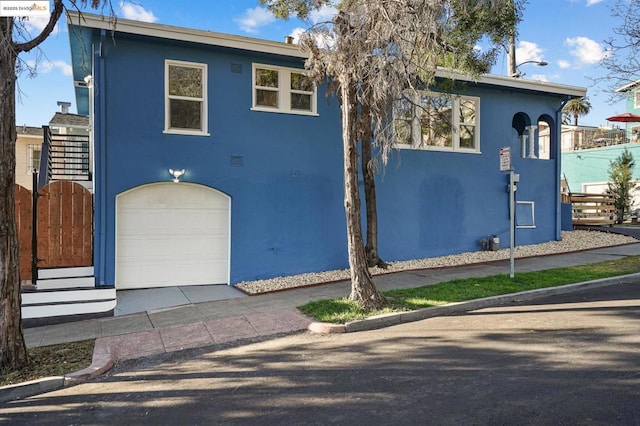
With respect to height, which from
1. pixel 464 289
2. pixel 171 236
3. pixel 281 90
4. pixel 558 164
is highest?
pixel 281 90

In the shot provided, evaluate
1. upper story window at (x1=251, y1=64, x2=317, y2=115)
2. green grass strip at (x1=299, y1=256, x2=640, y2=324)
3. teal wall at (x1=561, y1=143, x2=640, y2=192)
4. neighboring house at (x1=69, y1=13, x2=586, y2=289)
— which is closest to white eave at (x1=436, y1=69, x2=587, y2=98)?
neighboring house at (x1=69, y1=13, x2=586, y2=289)

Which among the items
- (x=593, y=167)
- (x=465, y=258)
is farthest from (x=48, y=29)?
(x=593, y=167)

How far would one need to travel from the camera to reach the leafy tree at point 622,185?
23.7 m

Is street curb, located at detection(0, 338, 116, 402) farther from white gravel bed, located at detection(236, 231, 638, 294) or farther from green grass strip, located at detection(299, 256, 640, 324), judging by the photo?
white gravel bed, located at detection(236, 231, 638, 294)

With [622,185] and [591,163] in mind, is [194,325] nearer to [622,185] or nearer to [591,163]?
[622,185]

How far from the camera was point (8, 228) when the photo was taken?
5941mm

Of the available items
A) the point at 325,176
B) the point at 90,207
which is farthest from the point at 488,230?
the point at 90,207

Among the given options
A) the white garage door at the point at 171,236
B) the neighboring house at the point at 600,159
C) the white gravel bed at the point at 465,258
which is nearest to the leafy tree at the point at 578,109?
the neighboring house at the point at 600,159

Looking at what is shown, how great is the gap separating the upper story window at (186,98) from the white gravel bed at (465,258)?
405cm

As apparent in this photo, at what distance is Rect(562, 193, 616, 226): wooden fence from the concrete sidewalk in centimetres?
1307

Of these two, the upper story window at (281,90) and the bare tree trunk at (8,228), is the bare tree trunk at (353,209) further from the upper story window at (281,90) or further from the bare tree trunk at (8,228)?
the bare tree trunk at (8,228)

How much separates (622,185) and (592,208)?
3.80 meters

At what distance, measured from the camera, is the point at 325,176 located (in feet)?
40.8

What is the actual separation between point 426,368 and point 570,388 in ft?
4.83
